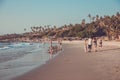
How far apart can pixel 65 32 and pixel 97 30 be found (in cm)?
2709

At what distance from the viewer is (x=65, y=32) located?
100062mm

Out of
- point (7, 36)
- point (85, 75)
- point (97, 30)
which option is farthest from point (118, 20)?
point (7, 36)

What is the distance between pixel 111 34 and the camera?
5500 cm

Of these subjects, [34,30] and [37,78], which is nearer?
[37,78]

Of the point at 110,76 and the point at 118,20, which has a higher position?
the point at 118,20

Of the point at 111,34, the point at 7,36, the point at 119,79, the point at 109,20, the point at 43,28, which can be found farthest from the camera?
the point at 7,36

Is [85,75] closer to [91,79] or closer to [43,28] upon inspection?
[91,79]

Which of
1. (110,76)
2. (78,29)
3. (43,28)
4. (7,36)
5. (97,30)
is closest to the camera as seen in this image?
(110,76)

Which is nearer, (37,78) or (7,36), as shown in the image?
(37,78)

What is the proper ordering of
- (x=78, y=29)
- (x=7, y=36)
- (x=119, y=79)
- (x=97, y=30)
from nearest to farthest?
(x=119, y=79)
(x=97, y=30)
(x=78, y=29)
(x=7, y=36)

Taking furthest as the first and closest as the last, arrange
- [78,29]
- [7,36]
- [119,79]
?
[7,36], [78,29], [119,79]

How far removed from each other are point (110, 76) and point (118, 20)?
51.2 m

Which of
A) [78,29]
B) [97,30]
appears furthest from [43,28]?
[97,30]

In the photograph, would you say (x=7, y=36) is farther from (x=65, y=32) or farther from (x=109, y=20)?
(x=109, y=20)
